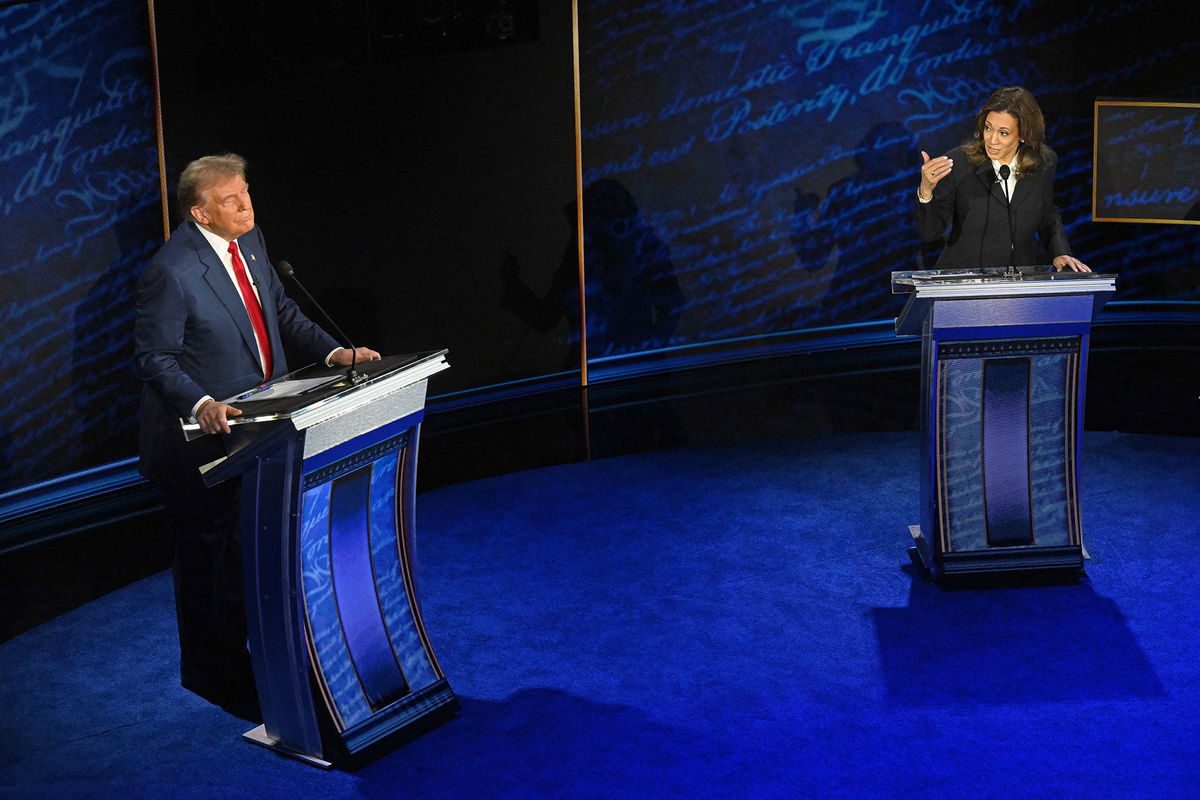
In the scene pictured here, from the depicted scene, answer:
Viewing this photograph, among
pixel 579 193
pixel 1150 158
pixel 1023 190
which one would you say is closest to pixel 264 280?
pixel 1023 190

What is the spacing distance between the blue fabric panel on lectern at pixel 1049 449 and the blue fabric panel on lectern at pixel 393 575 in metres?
2.00

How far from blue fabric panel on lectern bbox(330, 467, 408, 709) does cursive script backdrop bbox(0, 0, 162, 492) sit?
272cm

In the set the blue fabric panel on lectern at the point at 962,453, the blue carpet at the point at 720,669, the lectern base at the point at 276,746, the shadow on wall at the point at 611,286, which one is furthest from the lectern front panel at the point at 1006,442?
the shadow on wall at the point at 611,286

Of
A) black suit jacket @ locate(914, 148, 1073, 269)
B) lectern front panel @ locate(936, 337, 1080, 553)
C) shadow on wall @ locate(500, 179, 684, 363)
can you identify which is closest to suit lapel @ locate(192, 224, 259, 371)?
lectern front panel @ locate(936, 337, 1080, 553)

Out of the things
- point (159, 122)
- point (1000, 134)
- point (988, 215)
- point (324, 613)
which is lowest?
point (324, 613)

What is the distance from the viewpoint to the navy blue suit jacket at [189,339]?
3.11m

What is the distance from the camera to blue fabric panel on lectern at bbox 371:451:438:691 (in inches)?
123

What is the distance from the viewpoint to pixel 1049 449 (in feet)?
13.4

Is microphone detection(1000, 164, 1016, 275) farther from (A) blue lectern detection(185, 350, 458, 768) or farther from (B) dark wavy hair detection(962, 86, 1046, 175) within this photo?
(A) blue lectern detection(185, 350, 458, 768)

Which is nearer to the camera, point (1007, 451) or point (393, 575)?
point (393, 575)

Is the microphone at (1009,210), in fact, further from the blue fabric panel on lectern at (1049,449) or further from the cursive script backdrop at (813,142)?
the cursive script backdrop at (813,142)

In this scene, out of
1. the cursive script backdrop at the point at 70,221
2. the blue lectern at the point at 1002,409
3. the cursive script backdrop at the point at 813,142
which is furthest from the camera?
the cursive script backdrop at the point at 813,142

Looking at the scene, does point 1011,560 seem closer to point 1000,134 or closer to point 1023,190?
point 1023,190

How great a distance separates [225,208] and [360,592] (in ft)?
3.22
